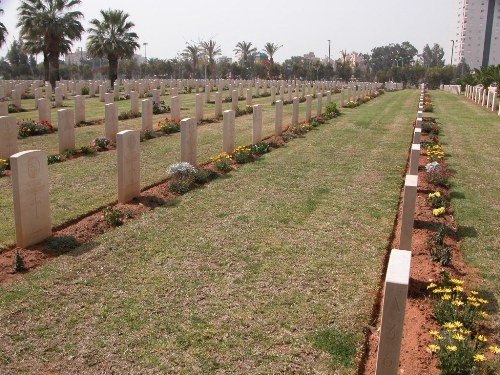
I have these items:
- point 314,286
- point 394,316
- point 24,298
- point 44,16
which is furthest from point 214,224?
point 44,16

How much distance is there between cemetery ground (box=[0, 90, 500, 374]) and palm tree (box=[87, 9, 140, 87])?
3266 cm

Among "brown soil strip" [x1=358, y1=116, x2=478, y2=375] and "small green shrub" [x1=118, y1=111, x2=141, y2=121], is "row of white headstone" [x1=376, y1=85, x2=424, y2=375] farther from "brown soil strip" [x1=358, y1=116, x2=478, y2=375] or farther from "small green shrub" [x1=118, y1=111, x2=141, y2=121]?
"small green shrub" [x1=118, y1=111, x2=141, y2=121]

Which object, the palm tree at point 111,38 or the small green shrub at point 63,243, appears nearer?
the small green shrub at point 63,243

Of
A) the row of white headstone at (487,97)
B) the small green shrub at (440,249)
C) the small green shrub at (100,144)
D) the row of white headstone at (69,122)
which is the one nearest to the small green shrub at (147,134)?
the row of white headstone at (69,122)

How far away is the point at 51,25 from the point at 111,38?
6.18 m

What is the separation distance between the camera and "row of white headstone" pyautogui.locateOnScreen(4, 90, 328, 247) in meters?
6.41

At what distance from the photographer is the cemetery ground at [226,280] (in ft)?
14.0

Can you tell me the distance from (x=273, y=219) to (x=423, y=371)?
3.97 m

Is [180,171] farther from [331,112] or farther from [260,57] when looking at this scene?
[260,57]

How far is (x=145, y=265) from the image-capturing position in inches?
236

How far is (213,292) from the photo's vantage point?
17.5 feet

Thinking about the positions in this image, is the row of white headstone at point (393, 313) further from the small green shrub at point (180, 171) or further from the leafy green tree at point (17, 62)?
the leafy green tree at point (17, 62)

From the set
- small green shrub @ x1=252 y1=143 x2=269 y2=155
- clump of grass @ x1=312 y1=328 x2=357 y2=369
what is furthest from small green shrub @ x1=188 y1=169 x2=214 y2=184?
clump of grass @ x1=312 y1=328 x2=357 y2=369

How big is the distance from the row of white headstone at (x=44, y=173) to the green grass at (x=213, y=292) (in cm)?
71
